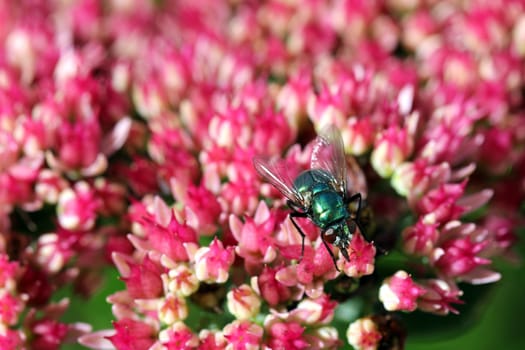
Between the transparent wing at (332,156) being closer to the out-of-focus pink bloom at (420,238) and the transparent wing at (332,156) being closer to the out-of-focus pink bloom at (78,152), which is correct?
the out-of-focus pink bloom at (420,238)

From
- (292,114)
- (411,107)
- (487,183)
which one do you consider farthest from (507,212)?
(292,114)

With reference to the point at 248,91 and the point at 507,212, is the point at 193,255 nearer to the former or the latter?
the point at 248,91

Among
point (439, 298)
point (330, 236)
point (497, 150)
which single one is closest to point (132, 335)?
point (330, 236)

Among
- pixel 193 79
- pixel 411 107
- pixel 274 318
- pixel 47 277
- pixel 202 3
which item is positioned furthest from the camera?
pixel 202 3

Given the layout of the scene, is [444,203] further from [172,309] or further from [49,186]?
[49,186]

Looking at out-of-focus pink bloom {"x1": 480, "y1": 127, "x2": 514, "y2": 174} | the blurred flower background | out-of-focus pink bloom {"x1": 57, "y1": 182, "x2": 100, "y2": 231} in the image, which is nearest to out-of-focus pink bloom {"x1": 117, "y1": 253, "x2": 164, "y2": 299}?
the blurred flower background

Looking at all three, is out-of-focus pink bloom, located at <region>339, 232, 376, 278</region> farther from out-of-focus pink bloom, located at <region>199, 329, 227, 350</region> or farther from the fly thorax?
out-of-focus pink bloom, located at <region>199, 329, 227, 350</region>

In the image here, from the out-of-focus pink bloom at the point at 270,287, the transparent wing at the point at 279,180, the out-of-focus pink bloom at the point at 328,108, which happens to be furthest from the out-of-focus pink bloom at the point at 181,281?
the out-of-focus pink bloom at the point at 328,108
